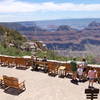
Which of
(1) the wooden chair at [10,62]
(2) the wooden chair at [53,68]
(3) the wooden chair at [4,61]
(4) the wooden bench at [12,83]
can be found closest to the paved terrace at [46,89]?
(4) the wooden bench at [12,83]

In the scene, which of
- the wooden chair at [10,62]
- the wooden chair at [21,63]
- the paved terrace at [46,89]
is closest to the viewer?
the paved terrace at [46,89]

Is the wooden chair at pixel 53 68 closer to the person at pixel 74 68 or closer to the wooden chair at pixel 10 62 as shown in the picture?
the person at pixel 74 68

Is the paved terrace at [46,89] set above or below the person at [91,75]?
below

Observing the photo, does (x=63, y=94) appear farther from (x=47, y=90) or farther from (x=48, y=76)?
(x=48, y=76)

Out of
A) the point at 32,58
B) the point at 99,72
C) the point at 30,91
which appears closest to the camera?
the point at 30,91

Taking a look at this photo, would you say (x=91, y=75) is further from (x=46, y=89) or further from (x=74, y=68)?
(x=46, y=89)

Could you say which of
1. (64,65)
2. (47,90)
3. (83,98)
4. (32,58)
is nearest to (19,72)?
(32,58)

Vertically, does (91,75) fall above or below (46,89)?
above

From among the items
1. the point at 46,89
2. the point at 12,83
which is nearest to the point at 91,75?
the point at 46,89

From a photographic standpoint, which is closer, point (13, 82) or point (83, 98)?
point (83, 98)

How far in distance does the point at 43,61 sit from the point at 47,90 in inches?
166

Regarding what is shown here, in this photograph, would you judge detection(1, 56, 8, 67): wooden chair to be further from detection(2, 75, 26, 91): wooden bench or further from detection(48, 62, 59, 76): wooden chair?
detection(2, 75, 26, 91): wooden bench

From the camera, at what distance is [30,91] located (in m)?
18.4

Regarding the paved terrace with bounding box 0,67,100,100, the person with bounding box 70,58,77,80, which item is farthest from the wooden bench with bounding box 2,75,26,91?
the person with bounding box 70,58,77,80
